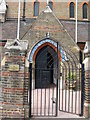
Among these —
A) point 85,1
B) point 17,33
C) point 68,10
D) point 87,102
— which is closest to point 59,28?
point 17,33

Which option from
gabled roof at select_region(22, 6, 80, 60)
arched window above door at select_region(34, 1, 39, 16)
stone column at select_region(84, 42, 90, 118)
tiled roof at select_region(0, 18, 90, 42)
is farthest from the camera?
arched window above door at select_region(34, 1, 39, 16)

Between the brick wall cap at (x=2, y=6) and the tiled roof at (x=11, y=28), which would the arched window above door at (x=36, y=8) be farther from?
the brick wall cap at (x=2, y=6)

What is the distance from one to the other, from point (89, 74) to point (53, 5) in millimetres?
17886

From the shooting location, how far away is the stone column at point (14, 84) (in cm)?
494

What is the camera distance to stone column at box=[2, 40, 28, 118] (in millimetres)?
4938

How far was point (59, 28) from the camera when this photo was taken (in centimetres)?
1227

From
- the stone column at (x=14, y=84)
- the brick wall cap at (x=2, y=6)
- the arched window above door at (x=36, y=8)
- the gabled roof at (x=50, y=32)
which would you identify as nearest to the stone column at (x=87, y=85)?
the stone column at (x=14, y=84)

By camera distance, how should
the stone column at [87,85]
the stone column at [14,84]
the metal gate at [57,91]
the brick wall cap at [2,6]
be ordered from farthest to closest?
the brick wall cap at [2,6] < the metal gate at [57,91] < the stone column at [87,85] < the stone column at [14,84]

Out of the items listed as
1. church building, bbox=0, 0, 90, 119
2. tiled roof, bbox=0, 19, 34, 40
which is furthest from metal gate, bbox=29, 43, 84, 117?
tiled roof, bbox=0, 19, 34, 40

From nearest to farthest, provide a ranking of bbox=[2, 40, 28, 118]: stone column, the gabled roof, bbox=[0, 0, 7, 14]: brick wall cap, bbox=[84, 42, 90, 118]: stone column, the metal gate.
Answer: bbox=[2, 40, 28, 118]: stone column → bbox=[84, 42, 90, 118]: stone column → the metal gate → the gabled roof → bbox=[0, 0, 7, 14]: brick wall cap

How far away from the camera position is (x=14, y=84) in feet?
16.3

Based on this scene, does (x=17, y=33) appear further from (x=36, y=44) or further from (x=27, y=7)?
(x=27, y=7)

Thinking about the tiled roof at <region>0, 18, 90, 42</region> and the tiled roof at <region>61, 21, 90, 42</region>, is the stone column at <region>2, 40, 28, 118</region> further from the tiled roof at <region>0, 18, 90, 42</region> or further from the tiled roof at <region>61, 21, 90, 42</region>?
the tiled roof at <region>61, 21, 90, 42</region>

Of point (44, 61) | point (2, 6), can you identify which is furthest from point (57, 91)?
point (2, 6)
